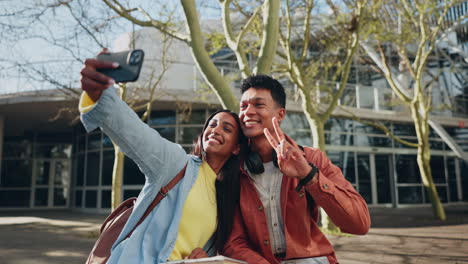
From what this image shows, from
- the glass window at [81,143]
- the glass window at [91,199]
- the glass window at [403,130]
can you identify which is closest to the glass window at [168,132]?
the glass window at [91,199]

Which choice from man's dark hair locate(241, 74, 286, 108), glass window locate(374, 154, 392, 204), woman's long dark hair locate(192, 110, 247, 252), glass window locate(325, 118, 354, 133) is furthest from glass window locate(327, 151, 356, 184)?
woman's long dark hair locate(192, 110, 247, 252)

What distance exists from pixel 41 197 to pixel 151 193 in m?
19.4

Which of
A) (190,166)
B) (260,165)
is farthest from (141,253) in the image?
(260,165)

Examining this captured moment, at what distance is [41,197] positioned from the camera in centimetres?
1866

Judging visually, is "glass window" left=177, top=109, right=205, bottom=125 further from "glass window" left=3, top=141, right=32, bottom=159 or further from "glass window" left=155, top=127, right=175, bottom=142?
"glass window" left=3, top=141, right=32, bottom=159

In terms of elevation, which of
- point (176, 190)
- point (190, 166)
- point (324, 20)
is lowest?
point (176, 190)

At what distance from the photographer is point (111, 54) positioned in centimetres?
133

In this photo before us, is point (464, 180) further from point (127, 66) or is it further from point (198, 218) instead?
point (127, 66)

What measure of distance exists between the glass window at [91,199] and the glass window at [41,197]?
151 inches

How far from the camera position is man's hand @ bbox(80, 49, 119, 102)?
4.27ft

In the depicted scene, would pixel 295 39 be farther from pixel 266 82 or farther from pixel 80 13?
pixel 266 82

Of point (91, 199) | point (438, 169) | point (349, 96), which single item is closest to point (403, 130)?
point (438, 169)

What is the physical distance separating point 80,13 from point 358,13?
6089 millimetres

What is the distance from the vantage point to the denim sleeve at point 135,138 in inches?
57.7
